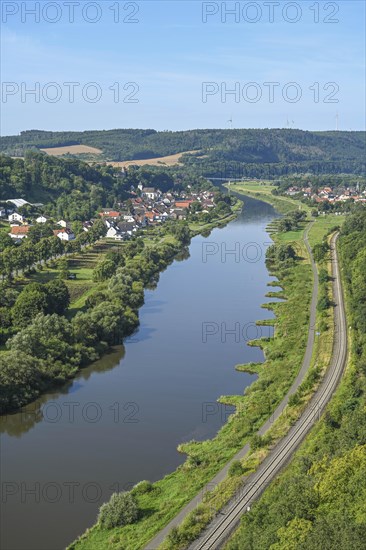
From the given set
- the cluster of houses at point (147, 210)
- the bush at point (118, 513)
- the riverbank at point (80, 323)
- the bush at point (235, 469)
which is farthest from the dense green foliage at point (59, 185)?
the bush at point (118, 513)

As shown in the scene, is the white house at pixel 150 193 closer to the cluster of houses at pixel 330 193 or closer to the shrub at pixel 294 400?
the cluster of houses at pixel 330 193

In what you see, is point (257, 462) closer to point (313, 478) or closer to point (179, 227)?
point (313, 478)

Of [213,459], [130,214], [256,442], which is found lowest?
[213,459]

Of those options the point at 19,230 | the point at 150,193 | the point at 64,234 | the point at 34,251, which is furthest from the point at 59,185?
the point at 34,251

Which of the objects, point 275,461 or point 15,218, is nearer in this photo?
point 275,461

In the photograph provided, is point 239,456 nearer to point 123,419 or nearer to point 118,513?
point 118,513

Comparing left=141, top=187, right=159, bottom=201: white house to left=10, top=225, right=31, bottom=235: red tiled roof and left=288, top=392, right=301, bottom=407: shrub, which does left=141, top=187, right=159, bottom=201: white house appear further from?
left=288, top=392, right=301, bottom=407: shrub

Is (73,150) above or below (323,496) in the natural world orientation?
above
